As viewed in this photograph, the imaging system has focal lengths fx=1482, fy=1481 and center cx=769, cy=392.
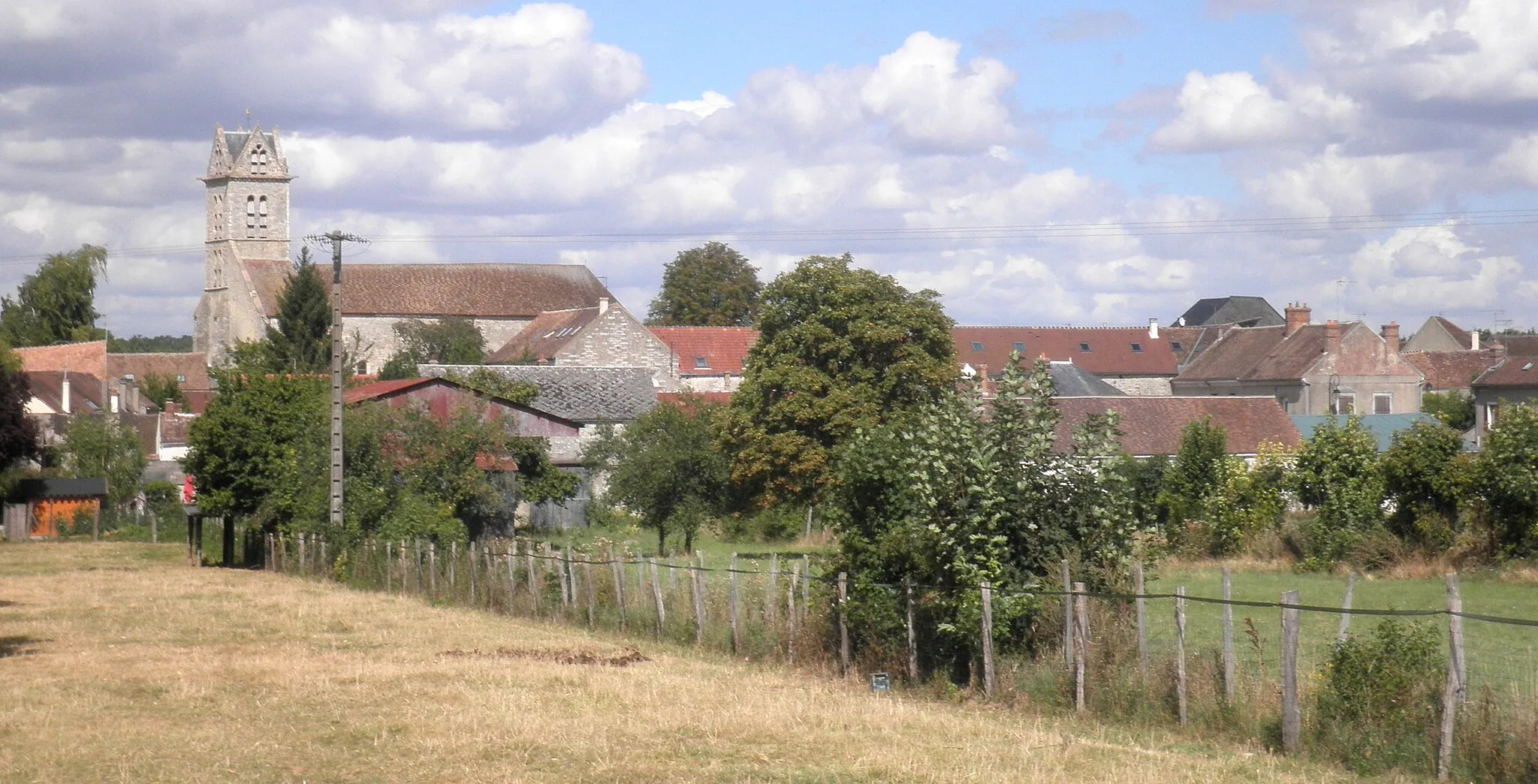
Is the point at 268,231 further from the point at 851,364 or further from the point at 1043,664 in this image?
→ the point at 1043,664

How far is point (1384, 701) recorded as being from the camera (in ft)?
37.9

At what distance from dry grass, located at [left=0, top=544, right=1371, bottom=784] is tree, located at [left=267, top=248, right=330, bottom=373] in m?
63.2

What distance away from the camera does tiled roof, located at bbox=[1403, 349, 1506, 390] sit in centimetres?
9462

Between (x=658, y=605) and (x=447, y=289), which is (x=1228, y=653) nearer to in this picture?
(x=658, y=605)

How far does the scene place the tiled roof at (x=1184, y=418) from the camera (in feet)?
182

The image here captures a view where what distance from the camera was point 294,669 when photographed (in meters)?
17.7

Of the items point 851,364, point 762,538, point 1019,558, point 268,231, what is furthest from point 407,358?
point 1019,558

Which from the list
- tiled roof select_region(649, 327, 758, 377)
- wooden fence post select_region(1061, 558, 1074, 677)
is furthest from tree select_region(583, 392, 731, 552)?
tiled roof select_region(649, 327, 758, 377)

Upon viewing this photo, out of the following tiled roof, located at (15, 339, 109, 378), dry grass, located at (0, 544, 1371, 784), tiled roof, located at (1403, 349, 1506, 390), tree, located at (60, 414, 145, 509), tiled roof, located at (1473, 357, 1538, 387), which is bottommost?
dry grass, located at (0, 544, 1371, 784)

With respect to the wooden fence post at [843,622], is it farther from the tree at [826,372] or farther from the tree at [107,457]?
the tree at [107,457]

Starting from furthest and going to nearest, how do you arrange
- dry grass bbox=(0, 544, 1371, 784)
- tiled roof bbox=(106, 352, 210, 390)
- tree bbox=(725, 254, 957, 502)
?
1. tiled roof bbox=(106, 352, 210, 390)
2. tree bbox=(725, 254, 957, 502)
3. dry grass bbox=(0, 544, 1371, 784)

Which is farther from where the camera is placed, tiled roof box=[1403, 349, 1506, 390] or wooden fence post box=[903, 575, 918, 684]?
tiled roof box=[1403, 349, 1506, 390]

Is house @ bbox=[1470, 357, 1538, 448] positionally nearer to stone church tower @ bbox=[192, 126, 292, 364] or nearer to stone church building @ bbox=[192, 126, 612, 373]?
stone church building @ bbox=[192, 126, 612, 373]

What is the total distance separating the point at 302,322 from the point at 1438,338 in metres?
82.6
